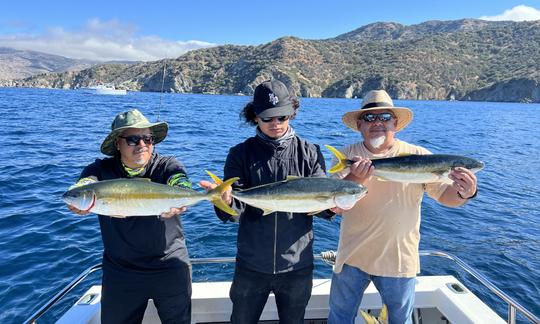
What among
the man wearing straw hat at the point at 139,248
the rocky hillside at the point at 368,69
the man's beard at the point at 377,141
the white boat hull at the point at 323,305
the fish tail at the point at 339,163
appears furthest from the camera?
the rocky hillside at the point at 368,69

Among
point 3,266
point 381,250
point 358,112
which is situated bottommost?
point 3,266

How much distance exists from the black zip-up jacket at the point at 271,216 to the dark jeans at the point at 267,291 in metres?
0.08

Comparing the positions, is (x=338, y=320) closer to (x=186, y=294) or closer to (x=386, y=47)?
(x=186, y=294)

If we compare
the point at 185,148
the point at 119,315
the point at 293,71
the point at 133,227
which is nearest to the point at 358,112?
the point at 133,227

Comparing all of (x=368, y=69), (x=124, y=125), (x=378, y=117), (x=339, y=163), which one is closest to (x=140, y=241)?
(x=124, y=125)

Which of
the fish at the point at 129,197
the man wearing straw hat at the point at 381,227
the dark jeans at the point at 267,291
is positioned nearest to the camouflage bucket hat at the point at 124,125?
the fish at the point at 129,197

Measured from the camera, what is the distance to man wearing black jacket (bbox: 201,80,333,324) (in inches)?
131

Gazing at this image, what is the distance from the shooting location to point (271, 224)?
3.35 metres

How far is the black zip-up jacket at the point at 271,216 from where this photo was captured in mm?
3311

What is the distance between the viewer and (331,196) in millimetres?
3219

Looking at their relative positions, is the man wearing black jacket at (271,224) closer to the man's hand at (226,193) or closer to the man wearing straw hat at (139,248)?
the man's hand at (226,193)

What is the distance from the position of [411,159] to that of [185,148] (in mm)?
17569

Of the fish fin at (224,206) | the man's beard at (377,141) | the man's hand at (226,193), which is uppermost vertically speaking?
the man's beard at (377,141)

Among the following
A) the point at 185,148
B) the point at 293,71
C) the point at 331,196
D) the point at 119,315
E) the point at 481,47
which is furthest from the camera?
the point at 481,47
